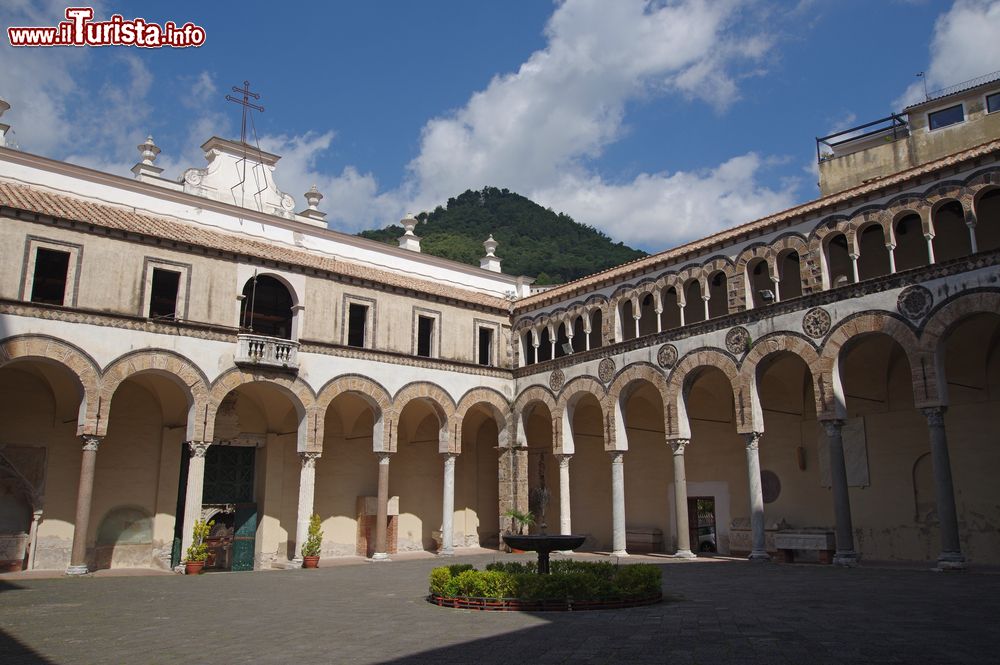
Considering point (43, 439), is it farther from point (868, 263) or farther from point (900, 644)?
point (868, 263)

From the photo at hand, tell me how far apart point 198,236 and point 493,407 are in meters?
10.4

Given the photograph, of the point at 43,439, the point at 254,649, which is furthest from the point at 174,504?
the point at 254,649

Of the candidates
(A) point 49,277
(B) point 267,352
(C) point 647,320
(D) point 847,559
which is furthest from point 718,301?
(A) point 49,277

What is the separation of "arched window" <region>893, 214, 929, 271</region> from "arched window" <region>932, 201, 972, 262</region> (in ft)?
1.08

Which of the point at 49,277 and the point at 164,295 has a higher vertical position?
the point at 49,277

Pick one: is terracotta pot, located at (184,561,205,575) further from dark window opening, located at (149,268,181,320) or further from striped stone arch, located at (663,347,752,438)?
striped stone arch, located at (663,347,752,438)

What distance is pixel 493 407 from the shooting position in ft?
83.3

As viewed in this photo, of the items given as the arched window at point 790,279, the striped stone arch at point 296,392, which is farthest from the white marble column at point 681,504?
the striped stone arch at point 296,392

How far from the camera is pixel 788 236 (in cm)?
1892

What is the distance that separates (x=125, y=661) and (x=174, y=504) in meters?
14.5

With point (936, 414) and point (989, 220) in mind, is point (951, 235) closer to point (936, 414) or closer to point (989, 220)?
point (989, 220)

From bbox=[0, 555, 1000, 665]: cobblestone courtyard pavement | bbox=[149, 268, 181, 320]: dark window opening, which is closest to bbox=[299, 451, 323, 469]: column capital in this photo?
bbox=[149, 268, 181, 320]: dark window opening

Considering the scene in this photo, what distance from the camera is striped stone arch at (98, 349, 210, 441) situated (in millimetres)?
18000

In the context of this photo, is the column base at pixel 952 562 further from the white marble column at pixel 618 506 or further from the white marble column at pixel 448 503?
the white marble column at pixel 448 503
